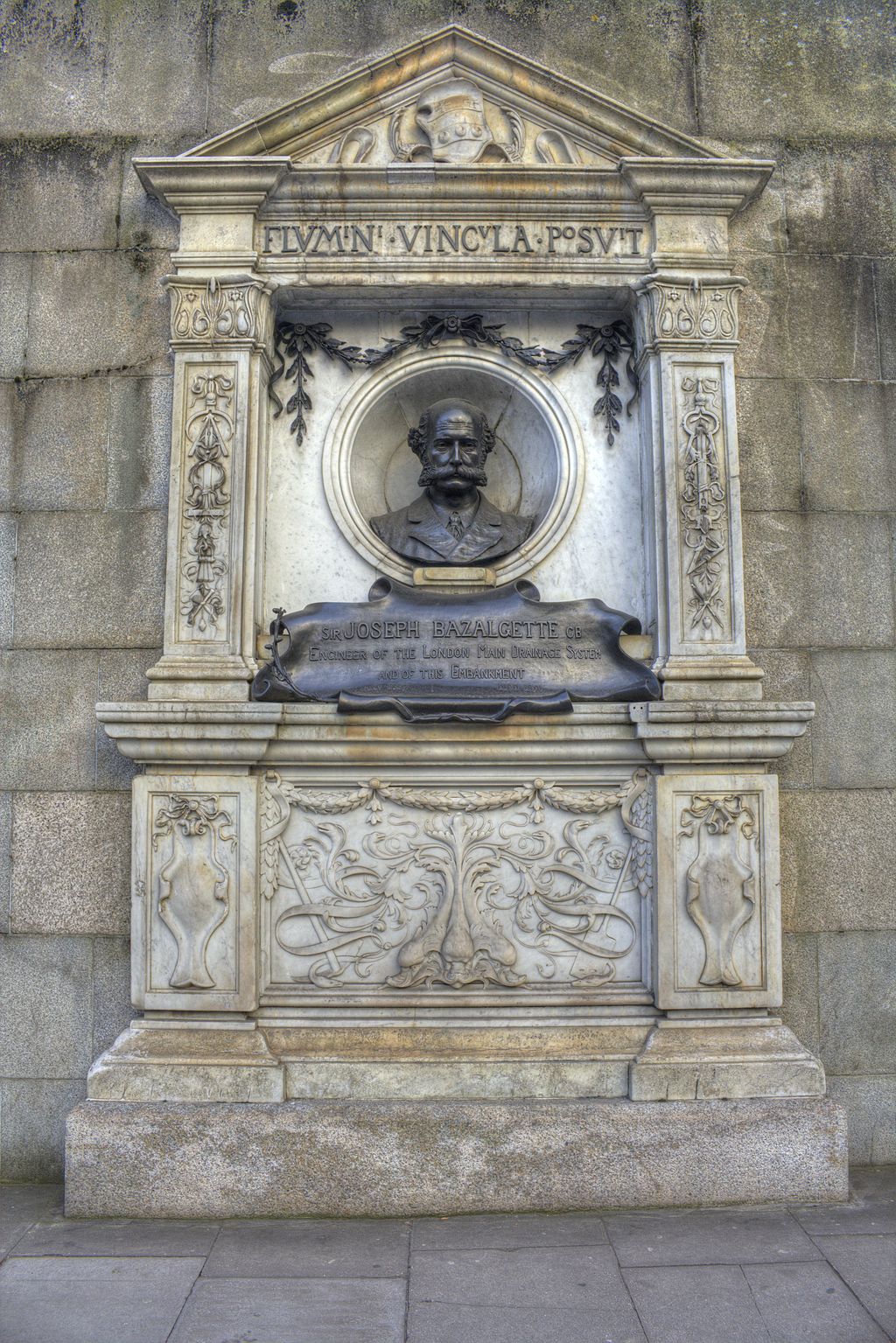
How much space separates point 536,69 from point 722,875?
5208mm

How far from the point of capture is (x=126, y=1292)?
5.02 meters

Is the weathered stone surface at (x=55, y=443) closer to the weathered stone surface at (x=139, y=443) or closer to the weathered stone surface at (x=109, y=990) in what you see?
the weathered stone surface at (x=139, y=443)

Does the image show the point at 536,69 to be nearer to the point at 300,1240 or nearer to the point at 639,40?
the point at 639,40

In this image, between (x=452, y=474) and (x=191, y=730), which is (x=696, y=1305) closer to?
(x=191, y=730)

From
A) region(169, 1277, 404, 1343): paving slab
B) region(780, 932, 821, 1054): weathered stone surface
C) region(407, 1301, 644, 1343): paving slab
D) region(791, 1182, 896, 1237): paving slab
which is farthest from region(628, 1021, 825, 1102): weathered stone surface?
region(169, 1277, 404, 1343): paving slab

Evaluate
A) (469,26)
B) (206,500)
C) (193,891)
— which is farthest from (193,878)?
(469,26)

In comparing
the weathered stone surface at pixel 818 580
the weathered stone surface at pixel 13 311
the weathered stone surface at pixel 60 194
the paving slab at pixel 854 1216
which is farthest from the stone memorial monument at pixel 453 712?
the weathered stone surface at pixel 13 311

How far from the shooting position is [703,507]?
Result: 6.76 m

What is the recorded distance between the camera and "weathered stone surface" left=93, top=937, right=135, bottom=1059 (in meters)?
6.68

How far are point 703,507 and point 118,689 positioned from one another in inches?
151

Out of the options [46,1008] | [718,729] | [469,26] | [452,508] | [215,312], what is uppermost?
[469,26]

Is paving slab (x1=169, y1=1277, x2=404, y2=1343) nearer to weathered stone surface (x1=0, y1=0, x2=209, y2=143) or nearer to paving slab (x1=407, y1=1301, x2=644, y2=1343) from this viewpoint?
paving slab (x1=407, y1=1301, x2=644, y2=1343)

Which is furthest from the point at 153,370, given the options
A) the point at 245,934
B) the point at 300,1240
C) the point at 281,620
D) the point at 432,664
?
the point at 300,1240

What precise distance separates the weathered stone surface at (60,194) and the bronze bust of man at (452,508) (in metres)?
2.53
